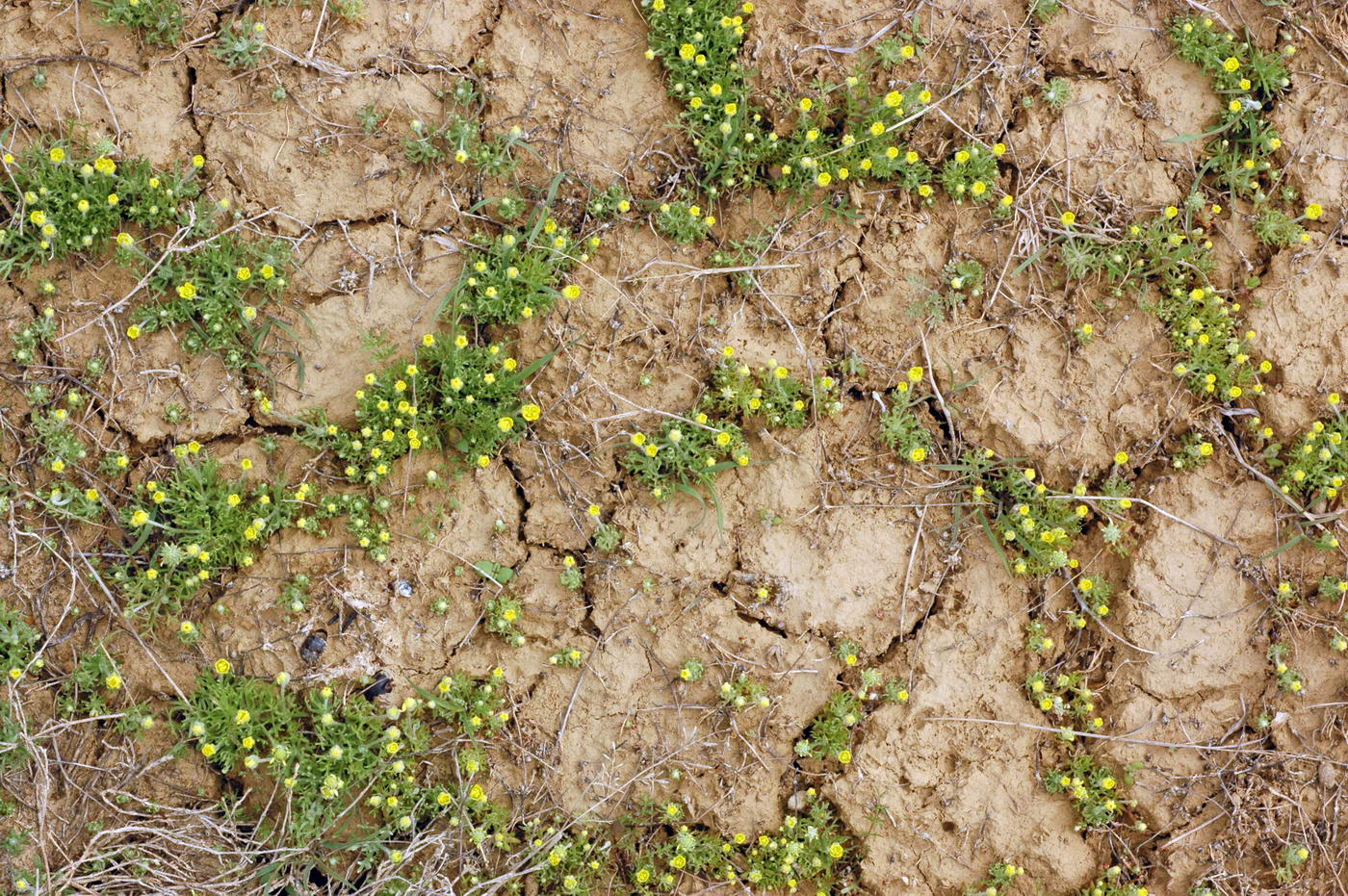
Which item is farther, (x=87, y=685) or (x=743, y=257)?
(x=743, y=257)

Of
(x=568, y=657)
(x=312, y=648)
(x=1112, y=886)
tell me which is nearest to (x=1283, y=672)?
(x=1112, y=886)

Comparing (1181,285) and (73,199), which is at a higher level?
(73,199)

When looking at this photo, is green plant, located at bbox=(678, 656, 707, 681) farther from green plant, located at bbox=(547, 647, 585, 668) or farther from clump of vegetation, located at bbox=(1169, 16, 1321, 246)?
clump of vegetation, located at bbox=(1169, 16, 1321, 246)

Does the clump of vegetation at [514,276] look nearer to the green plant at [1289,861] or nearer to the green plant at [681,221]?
the green plant at [681,221]

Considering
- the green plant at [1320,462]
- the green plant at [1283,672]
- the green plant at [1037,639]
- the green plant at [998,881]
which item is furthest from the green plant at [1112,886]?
the green plant at [1320,462]

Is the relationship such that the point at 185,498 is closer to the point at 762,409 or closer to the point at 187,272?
the point at 187,272

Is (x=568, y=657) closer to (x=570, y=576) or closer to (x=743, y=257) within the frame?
(x=570, y=576)

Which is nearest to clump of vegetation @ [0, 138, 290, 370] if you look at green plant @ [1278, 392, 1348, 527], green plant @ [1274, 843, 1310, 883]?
green plant @ [1278, 392, 1348, 527]

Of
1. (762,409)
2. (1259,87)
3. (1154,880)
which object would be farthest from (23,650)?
(1259,87)
